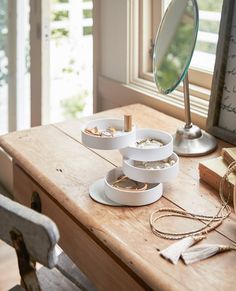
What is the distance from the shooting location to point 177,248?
761 mm

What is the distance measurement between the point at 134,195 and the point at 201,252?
17 centimetres

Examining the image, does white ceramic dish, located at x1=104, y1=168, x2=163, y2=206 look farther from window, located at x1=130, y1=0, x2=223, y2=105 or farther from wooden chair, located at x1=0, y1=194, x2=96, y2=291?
window, located at x1=130, y1=0, x2=223, y2=105

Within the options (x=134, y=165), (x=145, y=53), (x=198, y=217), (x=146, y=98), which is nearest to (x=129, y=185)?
(x=134, y=165)

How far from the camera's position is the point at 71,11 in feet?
6.71

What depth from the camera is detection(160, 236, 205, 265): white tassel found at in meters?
0.74

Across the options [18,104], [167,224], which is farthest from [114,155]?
[18,104]

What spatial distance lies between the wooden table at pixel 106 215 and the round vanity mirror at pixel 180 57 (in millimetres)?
42

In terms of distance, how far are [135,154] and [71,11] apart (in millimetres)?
1281

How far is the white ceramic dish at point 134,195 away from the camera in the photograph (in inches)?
34.6

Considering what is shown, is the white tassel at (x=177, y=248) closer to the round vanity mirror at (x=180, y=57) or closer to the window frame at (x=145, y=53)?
the round vanity mirror at (x=180, y=57)

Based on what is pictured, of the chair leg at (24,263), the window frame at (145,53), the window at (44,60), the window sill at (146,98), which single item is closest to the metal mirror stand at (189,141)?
the window sill at (146,98)

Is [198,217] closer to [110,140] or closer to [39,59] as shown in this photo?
[110,140]

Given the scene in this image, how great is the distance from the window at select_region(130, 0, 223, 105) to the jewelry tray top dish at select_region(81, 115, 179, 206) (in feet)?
1.35

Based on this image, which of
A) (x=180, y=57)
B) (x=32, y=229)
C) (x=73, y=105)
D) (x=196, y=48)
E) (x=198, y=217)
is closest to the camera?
(x=32, y=229)
